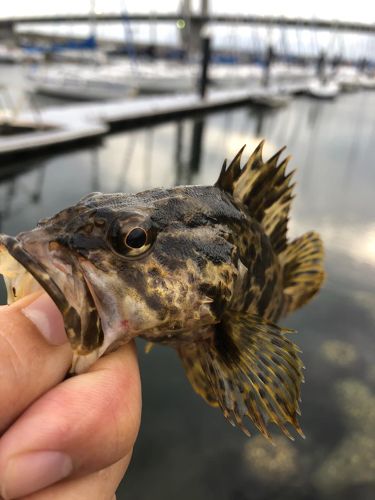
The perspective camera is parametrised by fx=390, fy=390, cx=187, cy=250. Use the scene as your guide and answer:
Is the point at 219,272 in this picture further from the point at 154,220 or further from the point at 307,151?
the point at 307,151

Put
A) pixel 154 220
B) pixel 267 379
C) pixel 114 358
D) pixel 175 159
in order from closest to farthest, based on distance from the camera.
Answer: pixel 114 358 → pixel 154 220 → pixel 267 379 → pixel 175 159

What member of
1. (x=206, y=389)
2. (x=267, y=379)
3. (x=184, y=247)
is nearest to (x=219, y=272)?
(x=184, y=247)

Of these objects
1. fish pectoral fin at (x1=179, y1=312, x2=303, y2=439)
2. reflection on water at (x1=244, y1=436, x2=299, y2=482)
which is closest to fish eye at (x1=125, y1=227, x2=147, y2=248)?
fish pectoral fin at (x1=179, y1=312, x2=303, y2=439)

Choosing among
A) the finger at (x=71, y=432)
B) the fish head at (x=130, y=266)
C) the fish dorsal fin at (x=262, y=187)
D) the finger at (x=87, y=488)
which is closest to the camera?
the finger at (x=71, y=432)

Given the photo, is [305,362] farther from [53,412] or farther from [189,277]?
[53,412]

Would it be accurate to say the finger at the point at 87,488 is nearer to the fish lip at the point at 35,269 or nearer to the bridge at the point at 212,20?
the fish lip at the point at 35,269

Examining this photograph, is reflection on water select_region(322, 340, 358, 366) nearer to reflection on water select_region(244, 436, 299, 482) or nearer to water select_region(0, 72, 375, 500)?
→ water select_region(0, 72, 375, 500)

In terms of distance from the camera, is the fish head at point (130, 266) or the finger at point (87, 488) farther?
the fish head at point (130, 266)

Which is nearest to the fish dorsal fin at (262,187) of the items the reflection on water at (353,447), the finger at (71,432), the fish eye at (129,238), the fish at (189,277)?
the fish at (189,277)
